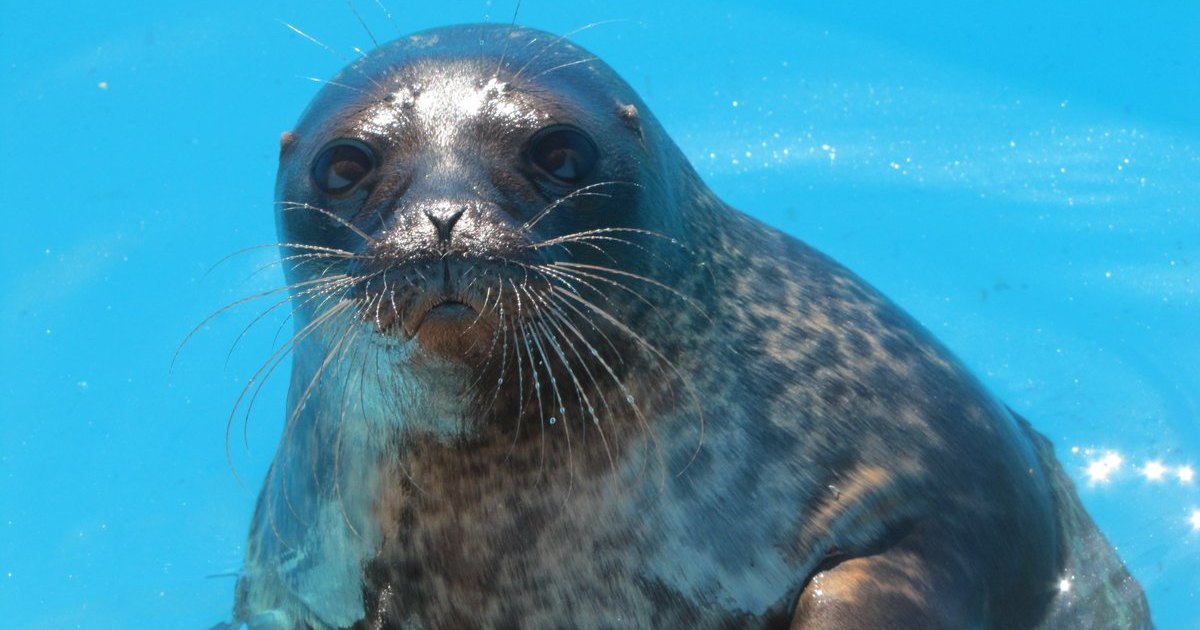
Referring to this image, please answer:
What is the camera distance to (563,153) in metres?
3.07

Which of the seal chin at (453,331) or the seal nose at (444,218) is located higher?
the seal nose at (444,218)

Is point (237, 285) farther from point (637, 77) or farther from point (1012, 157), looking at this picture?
point (1012, 157)

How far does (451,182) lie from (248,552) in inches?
64.4

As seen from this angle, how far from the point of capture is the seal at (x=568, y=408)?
9.64 ft

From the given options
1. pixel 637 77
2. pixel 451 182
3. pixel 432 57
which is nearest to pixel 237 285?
pixel 637 77

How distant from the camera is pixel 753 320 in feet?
11.4

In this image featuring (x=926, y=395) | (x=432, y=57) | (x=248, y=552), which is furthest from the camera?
(x=248, y=552)

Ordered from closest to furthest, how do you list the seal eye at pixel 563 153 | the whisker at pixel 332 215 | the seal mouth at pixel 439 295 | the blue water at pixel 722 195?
the seal mouth at pixel 439 295 < the whisker at pixel 332 215 < the seal eye at pixel 563 153 < the blue water at pixel 722 195

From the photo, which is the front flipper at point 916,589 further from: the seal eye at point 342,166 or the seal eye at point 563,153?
the seal eye at point 342,166

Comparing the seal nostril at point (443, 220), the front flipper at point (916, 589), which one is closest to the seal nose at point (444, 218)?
the seal nostril at point (443, 220)

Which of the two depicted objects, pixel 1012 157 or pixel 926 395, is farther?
pixel 1012 157

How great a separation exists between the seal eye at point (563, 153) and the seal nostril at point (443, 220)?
36 cm

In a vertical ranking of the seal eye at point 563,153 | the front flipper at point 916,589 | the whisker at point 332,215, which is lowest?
the front flipper at point 916,589

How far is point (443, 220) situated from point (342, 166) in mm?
497
